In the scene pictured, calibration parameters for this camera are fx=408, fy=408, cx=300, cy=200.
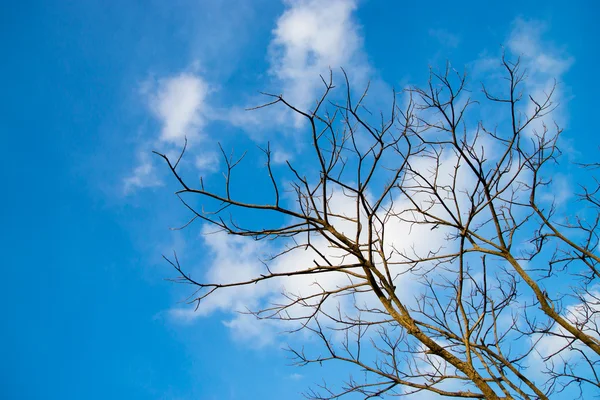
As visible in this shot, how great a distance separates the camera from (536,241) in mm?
5371

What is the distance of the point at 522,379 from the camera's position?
407cm

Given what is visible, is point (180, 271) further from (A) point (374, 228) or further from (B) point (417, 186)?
(B) point (417, 186)

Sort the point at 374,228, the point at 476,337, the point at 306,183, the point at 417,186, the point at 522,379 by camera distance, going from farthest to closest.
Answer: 1. the point at 417,186
2. the point at 476,337
3. the point at 522,379
4. the point at 374,228
5. the point at 306,183

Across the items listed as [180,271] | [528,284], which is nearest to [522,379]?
[528,284]

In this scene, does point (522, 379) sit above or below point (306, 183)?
below

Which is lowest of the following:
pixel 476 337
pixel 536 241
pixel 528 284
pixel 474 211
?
pixel 476 337

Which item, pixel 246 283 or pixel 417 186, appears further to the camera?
pixel 417 186

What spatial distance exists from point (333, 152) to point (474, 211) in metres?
1.70

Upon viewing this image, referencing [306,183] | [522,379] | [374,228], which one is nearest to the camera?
[306,183]

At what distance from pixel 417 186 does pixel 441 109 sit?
1.00 metres

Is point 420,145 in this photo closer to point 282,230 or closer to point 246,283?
point 282,230

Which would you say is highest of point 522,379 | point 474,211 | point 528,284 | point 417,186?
point 417,186

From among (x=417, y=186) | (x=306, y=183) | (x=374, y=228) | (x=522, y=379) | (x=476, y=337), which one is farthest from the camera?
(x=417, y=186)

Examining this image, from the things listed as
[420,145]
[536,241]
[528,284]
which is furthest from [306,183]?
[536,241]
